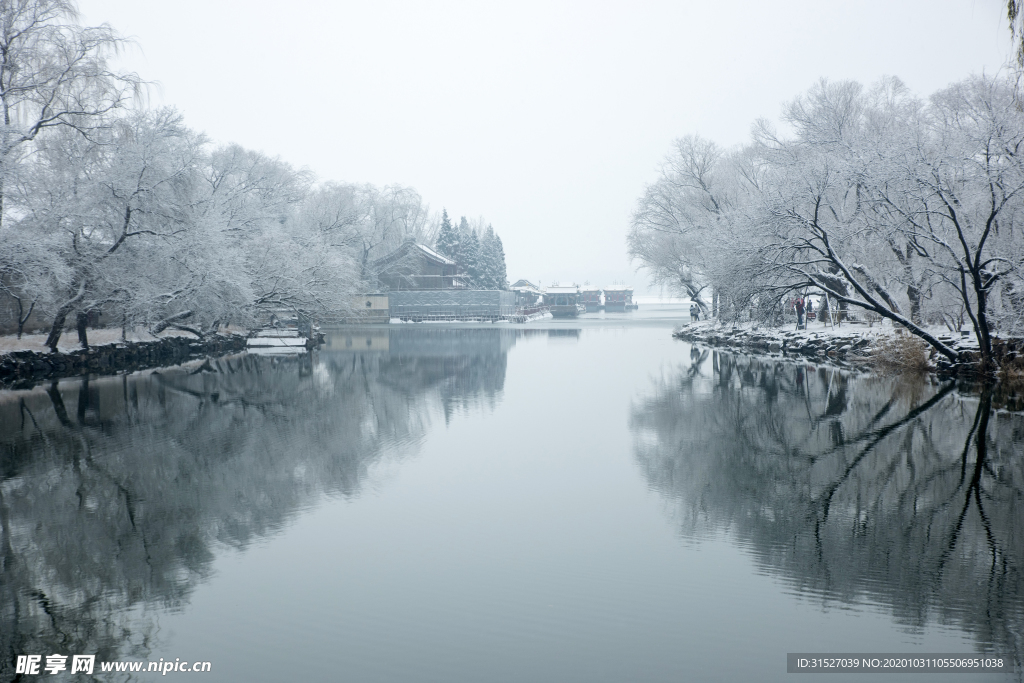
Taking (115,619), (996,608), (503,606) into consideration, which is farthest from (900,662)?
(115,619)

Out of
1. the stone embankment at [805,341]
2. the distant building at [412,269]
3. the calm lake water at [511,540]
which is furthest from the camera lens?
the distant building at [412,269]

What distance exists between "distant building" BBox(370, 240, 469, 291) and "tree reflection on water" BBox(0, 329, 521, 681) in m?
51.7

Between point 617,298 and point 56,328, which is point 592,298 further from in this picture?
point 56,328

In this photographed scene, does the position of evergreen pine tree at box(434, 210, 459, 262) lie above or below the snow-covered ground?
above

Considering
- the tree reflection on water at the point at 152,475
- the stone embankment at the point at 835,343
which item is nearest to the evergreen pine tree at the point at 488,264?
the stone embankment at the point at 835,343

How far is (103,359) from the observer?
2420 centimetres

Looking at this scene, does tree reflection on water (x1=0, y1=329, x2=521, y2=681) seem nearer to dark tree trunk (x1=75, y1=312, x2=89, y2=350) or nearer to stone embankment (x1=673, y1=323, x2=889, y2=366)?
dark tree trunk (x1=75, y1=312, x2=89, y2=350)

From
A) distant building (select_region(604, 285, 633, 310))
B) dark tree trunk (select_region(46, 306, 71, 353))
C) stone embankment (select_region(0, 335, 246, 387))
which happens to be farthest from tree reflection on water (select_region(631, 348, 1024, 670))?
distant building (select_region(604, 285, 633, 310))

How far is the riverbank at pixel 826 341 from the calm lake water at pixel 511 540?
7.31 m

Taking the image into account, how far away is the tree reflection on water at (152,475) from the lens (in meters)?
5.11

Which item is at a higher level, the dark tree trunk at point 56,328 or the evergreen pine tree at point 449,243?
the evergreen pine tree at point 449,243

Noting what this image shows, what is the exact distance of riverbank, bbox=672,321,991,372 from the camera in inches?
797

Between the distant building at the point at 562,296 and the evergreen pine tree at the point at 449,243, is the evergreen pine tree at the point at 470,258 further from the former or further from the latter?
the distant building at the point at 562,296

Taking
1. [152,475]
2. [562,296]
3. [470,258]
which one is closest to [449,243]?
[470,258]
